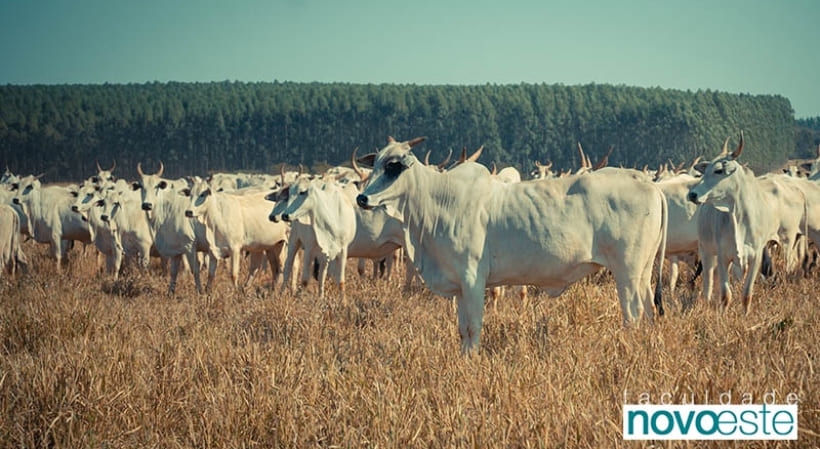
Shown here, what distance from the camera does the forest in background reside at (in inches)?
3346

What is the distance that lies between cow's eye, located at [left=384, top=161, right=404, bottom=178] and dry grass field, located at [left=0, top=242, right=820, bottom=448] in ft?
5.06

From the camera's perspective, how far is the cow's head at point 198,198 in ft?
46.0

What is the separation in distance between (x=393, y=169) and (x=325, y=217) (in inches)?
208

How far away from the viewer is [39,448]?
17.1 feet

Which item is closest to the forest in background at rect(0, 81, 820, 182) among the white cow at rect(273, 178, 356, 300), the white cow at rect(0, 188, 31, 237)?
the white cow at rect(0, 188, 31, 237)

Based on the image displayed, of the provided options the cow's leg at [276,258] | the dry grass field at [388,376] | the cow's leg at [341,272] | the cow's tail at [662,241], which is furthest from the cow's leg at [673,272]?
the cow's leg at [276,258]

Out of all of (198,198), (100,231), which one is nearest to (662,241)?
(198,198)

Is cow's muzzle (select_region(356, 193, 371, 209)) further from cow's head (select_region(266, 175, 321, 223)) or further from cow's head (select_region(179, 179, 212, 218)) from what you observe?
cow's head (select_region(179, 179, 212, 218))

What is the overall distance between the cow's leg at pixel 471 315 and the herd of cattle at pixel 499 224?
10 mm

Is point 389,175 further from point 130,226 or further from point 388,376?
point 130,226

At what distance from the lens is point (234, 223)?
1449 cm

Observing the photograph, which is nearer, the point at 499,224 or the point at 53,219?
the point at 499,224

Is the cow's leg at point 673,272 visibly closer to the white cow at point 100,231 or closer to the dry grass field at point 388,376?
the dry grass field at point 388,376

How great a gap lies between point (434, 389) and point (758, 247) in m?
5.70
